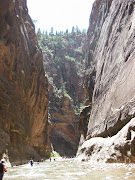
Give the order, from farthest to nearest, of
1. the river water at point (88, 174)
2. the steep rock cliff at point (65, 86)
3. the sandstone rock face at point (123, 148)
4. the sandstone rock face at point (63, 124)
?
1. the steep rock cliff at point (65, 86)
2. the sandstone rock face at point (63, 124)
3. the sandstone rock face at point (123, 148)
4. the river water at point (88, 174)

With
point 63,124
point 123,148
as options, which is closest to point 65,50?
point 63,124

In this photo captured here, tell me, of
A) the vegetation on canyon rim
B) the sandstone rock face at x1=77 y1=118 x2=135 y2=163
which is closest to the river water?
→ the sandstone rock face at x1=77 y1=118 x2=135 y2=163

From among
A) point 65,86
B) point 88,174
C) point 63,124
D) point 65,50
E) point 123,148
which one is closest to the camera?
point 88,174

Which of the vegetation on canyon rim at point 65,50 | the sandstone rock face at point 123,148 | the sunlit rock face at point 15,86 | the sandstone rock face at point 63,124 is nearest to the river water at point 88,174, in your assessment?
the sandstone rock face at point 123,148

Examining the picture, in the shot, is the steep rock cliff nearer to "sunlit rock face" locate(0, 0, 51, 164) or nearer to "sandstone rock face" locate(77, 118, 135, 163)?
"sunlit rock face" locate(0, 0, 51, 164)

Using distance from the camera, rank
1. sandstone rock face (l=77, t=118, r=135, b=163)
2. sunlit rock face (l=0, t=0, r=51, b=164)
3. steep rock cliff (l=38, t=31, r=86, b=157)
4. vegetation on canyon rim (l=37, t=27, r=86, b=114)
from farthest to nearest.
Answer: vegetation on canyon rim (l=37, t=27, r=86, b=114), steep rock cliff (l=38, t=31, r=86, b=157), sunlit rock face (l=0, t=0, r=51, b=164), sandstone rock face (l=77, t=118, r=135, b=163)

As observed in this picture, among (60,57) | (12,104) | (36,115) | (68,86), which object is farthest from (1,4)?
(60,57)

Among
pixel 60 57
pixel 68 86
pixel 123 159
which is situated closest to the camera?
pixel 123 159

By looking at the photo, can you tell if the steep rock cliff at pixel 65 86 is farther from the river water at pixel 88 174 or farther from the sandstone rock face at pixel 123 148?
the river water at pixel 88 174

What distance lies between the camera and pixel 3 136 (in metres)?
19.4

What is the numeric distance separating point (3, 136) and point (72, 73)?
2827 inches

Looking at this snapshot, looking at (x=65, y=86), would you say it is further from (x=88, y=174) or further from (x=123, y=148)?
(x=88, y=174)

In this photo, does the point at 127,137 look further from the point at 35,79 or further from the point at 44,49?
the point at 44,49

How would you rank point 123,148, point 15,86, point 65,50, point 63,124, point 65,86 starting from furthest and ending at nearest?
1. point 65,50
2. point 65,86
3. point 63,124
4. point 15,86
5. point 123,148
